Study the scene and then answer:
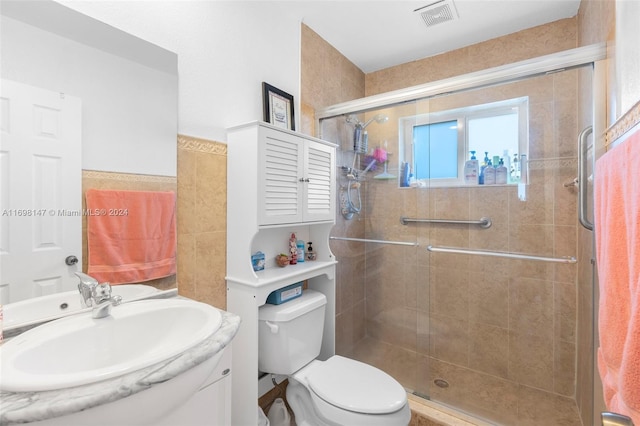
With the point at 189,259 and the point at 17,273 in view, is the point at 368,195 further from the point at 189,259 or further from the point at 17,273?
the point at 17,273

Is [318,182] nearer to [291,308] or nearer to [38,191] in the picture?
[291,308]

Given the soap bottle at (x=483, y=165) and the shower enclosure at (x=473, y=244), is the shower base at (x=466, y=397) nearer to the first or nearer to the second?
the shower enclosure at (x=473, y=244)

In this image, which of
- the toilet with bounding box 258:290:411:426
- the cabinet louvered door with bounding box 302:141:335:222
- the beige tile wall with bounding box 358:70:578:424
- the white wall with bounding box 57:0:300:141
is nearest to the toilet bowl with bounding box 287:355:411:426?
the toilet with bounding box 258:290:411:426

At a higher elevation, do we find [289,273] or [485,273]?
[289,273]

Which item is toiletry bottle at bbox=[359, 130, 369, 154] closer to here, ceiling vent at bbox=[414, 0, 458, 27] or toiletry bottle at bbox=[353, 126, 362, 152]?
toiletry bottle at bbox=[353, 126, 362, 152]

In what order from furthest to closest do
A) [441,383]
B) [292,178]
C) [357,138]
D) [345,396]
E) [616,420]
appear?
[357,138]
[441,383]
[292,178]
[345,396]
[616,420]

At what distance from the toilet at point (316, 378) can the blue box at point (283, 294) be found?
27 millimetres

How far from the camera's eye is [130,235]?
109cm

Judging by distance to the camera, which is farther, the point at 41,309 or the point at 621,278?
the point at 41,309

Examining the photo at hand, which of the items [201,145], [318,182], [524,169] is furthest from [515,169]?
[201,145]

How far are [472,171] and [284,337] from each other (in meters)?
1.58

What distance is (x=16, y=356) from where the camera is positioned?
699 mm

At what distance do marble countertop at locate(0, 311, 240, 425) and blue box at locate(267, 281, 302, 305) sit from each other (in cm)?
74

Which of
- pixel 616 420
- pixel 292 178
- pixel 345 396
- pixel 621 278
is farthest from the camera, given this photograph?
pixel 292 178
